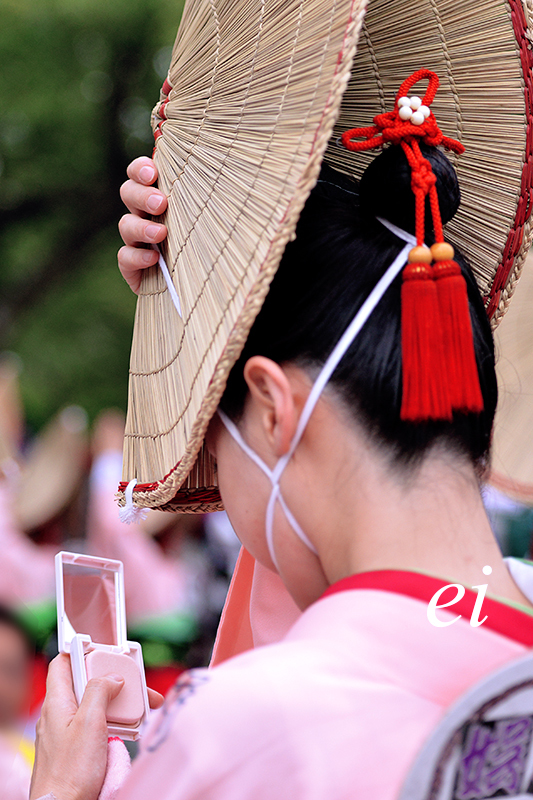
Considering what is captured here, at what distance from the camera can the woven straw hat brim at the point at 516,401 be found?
189 cm

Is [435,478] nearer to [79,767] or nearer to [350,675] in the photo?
[350,675]

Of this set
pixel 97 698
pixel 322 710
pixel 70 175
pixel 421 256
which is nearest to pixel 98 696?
pixel 97 698

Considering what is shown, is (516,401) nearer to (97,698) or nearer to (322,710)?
(97,698)

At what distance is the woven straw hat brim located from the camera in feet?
6.22

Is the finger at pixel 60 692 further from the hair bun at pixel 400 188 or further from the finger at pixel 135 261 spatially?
the hair bun at pixel 400 188

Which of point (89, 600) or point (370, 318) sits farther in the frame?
point (89, 600)

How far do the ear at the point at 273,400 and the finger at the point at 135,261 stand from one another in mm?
304

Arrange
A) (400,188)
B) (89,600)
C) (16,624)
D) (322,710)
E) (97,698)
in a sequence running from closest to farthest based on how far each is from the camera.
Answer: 1. (322,710)
2. (400,188)
3. (97,698)
4. (89,600)
5. (16,624)

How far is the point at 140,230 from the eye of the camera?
1229mm

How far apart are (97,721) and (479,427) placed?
2.19 ft

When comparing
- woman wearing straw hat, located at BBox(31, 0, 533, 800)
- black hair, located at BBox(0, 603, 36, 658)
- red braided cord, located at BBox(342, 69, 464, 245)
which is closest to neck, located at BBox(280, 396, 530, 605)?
woman wearing straw hat, located at BBox(31, 0, 533, 800)

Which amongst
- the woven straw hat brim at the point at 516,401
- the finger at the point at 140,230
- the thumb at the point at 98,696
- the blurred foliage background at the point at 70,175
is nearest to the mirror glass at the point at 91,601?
the thumb at the point at 98,696

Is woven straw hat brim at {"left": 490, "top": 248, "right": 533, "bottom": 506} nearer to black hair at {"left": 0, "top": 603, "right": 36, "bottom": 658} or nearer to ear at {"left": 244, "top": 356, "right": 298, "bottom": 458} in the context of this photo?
ear at {"left": 244, "top": 356, "right": 298, "bottom": 458}

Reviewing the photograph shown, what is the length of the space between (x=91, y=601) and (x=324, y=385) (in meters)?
0.62
